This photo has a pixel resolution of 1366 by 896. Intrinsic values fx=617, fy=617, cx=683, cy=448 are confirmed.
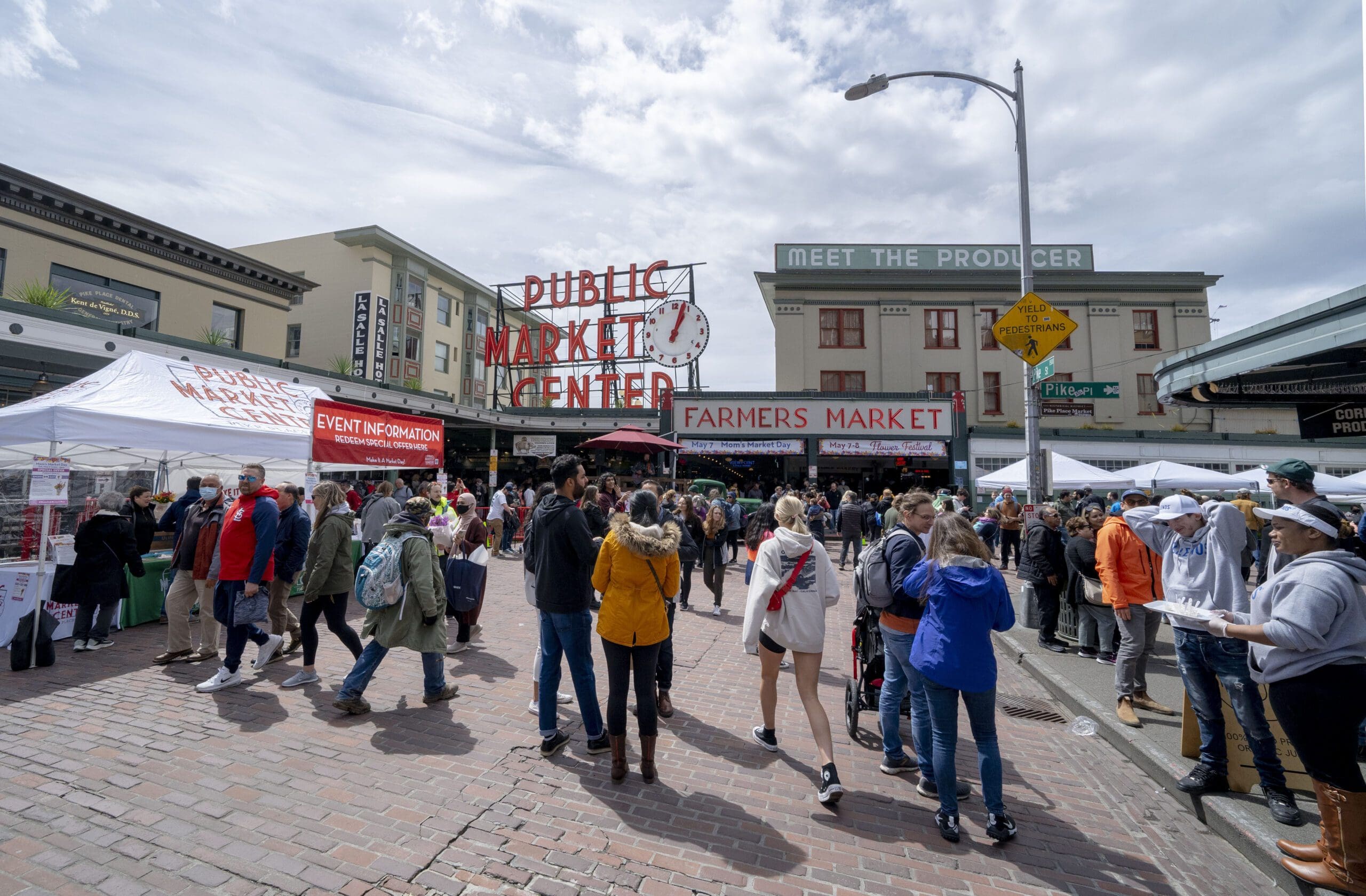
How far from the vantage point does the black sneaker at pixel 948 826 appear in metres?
3.54

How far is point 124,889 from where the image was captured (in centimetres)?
299

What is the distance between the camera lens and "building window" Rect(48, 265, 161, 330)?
53.8 feet

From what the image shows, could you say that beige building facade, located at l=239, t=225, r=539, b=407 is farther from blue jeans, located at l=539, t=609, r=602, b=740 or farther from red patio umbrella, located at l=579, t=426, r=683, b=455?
blue jeans, located at l=539, t=609, r=602, b=740

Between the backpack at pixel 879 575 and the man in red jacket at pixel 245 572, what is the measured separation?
214 inches

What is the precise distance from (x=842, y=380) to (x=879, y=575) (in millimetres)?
25517

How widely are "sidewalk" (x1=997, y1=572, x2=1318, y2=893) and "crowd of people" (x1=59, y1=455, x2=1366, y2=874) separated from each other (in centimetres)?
12

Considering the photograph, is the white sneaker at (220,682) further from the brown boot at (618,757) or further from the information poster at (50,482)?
the brown boot at (618,757)

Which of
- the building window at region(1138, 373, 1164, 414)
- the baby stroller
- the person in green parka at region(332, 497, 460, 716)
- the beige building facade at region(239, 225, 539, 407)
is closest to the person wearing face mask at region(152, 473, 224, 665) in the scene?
the person in green parka at region(332, 497, 460, 716)

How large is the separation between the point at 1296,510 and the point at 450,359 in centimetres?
3770

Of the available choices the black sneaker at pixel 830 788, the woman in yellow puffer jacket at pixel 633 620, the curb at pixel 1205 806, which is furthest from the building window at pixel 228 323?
the curb at pixel 1205 806

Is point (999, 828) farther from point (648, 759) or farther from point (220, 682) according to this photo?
point (220, 682)

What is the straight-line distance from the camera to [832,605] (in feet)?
14.5

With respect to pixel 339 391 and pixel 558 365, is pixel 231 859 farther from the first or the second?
pixel 558 365

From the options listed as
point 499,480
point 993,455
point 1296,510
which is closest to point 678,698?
point 1296,510
